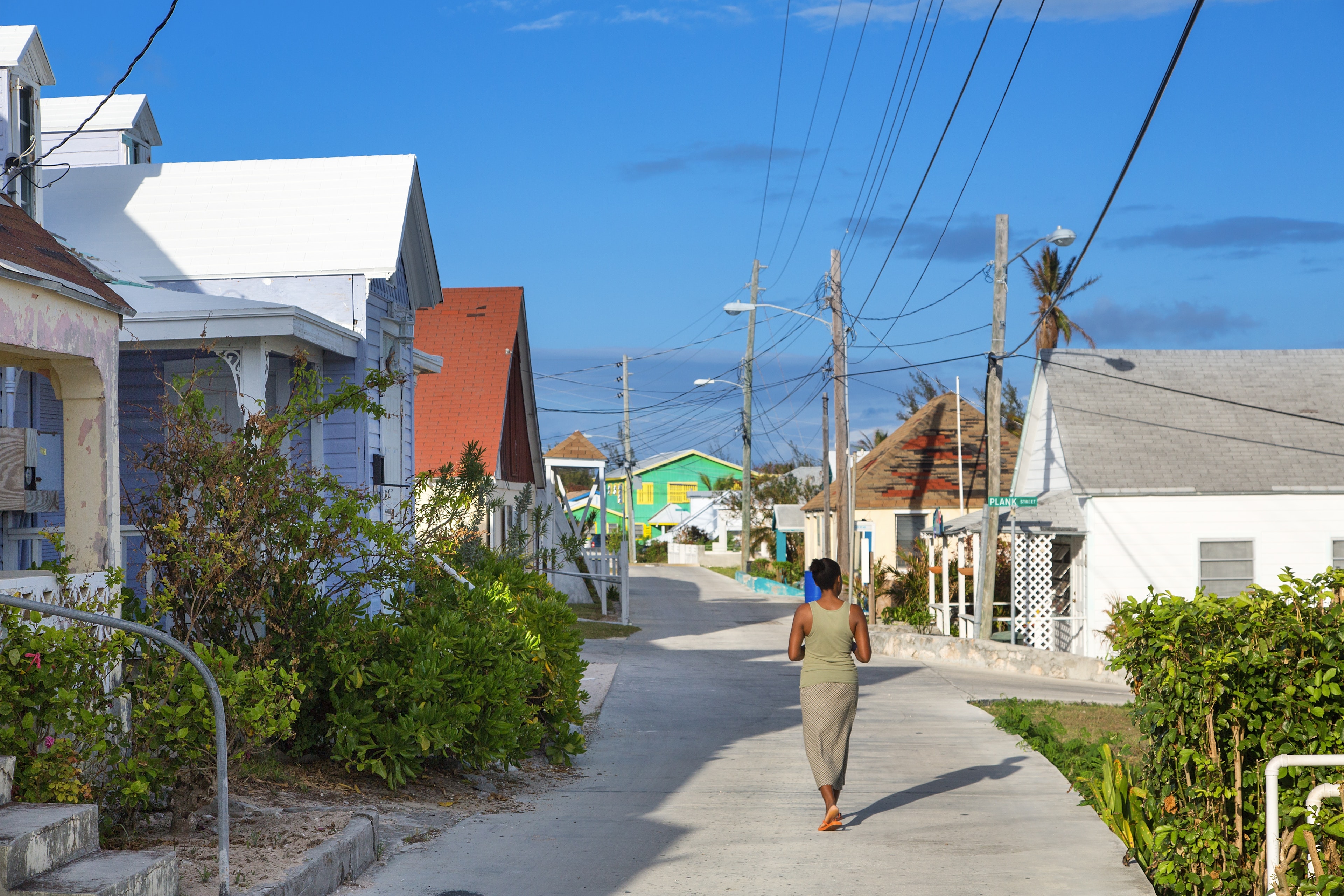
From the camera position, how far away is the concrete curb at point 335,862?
538 cm

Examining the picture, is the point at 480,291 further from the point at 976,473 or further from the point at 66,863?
the point at 66,863

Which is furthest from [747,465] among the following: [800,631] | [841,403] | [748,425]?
[800,631]

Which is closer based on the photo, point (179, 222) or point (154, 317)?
point (154, 317)

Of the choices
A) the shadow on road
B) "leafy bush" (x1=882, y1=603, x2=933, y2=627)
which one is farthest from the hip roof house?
the shadow on road

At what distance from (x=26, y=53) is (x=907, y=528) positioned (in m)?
25.9

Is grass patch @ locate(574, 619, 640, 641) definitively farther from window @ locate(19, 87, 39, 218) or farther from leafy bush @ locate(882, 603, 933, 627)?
window @ locate(19, 87, 39, 218)

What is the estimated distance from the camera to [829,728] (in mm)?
7727

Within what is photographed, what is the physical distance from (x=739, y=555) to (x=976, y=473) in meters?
34.1

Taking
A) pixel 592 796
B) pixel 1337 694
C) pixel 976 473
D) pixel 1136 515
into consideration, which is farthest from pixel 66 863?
pixel 976 473

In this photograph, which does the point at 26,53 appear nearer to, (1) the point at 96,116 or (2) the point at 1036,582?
(1) the point at 96,116

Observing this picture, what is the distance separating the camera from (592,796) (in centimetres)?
876

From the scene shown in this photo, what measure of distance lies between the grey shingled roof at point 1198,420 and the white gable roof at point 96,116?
53.7 feet

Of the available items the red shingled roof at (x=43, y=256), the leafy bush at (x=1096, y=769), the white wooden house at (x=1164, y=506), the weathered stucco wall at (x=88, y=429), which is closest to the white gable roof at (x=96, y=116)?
the red shingled roof at (x=43, y=256)

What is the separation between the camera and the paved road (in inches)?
250
